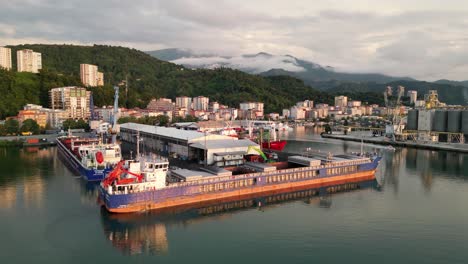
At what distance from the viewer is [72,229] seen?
1563 centimetres

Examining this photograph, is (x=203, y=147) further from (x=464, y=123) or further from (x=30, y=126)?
(x=464, y=123)

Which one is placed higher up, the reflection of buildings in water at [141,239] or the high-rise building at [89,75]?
the high-rise building at [89,75]

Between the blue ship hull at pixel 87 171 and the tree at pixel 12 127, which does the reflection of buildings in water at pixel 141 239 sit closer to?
the blue ship hull at pixel 87 171

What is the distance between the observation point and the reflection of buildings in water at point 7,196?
19000 millimetres

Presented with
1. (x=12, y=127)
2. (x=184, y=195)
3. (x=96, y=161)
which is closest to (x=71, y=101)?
(x=12, y=127)

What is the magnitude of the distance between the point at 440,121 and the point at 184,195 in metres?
44.9

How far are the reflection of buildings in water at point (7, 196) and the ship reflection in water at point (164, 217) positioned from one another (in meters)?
5.49

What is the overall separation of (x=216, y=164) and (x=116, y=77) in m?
82.8

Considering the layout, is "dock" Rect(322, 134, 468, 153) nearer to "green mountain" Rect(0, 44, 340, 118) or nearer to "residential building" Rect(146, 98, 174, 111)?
"residential building" Rect(146, 98, 174, 111)

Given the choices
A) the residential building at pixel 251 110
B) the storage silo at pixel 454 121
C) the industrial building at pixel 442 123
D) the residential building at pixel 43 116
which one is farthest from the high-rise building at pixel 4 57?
the storage silo at pixel 454 121

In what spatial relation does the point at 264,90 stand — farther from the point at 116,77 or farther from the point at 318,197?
the point at 318,197

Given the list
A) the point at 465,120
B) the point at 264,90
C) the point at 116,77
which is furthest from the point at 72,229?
the point at 264,90

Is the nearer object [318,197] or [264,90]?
[318,197]

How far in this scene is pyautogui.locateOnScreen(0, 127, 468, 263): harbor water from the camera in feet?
44.1
